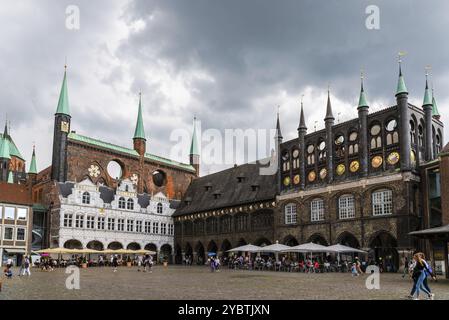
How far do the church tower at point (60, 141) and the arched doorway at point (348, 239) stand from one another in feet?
119

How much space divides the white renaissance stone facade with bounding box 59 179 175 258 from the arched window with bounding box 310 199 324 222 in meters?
28.3

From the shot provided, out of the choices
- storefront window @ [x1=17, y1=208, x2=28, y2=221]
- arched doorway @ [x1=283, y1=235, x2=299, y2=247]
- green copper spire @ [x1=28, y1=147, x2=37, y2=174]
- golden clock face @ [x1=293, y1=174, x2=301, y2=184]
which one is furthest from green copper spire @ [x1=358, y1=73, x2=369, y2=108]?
green copper spire @ [x1=28, y1=147, x2=37, y2=174]

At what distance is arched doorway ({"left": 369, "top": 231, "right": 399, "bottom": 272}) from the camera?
42.0 metres

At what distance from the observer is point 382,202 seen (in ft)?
141

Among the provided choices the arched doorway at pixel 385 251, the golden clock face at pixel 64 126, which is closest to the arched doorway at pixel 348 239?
the arched doorway at pixel 385 251

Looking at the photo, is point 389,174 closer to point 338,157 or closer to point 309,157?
point 338,157

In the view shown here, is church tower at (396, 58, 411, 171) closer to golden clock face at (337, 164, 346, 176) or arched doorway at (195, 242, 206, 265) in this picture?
golden clock face at (337, 164, 346, 176)

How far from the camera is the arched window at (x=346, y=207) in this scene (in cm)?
4562

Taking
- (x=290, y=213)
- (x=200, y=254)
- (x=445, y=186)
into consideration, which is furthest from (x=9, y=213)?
(x=445, y=186)

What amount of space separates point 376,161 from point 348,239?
8231 millimetres

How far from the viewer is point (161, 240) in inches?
2756

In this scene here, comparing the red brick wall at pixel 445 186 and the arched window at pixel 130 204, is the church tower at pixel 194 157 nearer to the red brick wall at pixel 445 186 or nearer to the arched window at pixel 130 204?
the arched window at pixel 130 204

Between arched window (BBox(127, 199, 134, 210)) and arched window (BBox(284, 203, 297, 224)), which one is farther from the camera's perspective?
arched window (BBox(127, 199, 134, 210))
